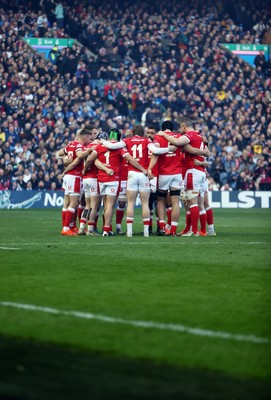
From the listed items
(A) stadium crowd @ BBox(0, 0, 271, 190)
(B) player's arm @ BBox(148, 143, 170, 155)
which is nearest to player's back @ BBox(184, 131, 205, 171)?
(B) player's arm @ BBox(148, 143, 170, 155)

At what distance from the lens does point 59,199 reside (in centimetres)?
3738

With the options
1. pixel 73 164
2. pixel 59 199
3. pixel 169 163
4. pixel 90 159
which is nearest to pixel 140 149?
pixel 169 163

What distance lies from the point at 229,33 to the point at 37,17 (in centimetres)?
940

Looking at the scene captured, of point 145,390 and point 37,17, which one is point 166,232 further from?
point 37,17

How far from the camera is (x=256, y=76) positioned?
4372 centimetres

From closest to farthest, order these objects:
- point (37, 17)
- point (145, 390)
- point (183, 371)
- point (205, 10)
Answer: point (145, 390) → point (183, 371) → point (37, 17) → point (205, 10)

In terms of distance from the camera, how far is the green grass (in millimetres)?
5379

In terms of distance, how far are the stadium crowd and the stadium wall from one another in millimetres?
347

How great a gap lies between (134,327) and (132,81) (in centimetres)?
3411

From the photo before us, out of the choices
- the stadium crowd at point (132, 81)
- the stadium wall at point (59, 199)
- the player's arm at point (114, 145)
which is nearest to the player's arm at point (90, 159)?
the player's arm at point (114, 145)

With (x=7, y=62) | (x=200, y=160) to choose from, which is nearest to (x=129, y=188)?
(x=200, y=160)

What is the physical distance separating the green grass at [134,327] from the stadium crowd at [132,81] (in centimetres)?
2300

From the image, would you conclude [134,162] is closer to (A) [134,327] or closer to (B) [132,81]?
(A) [134,327]

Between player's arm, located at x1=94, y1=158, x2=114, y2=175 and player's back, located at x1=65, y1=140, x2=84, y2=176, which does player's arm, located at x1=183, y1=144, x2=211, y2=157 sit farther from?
player's back, located at x1=65, y1=140, x2=84, y2=176
